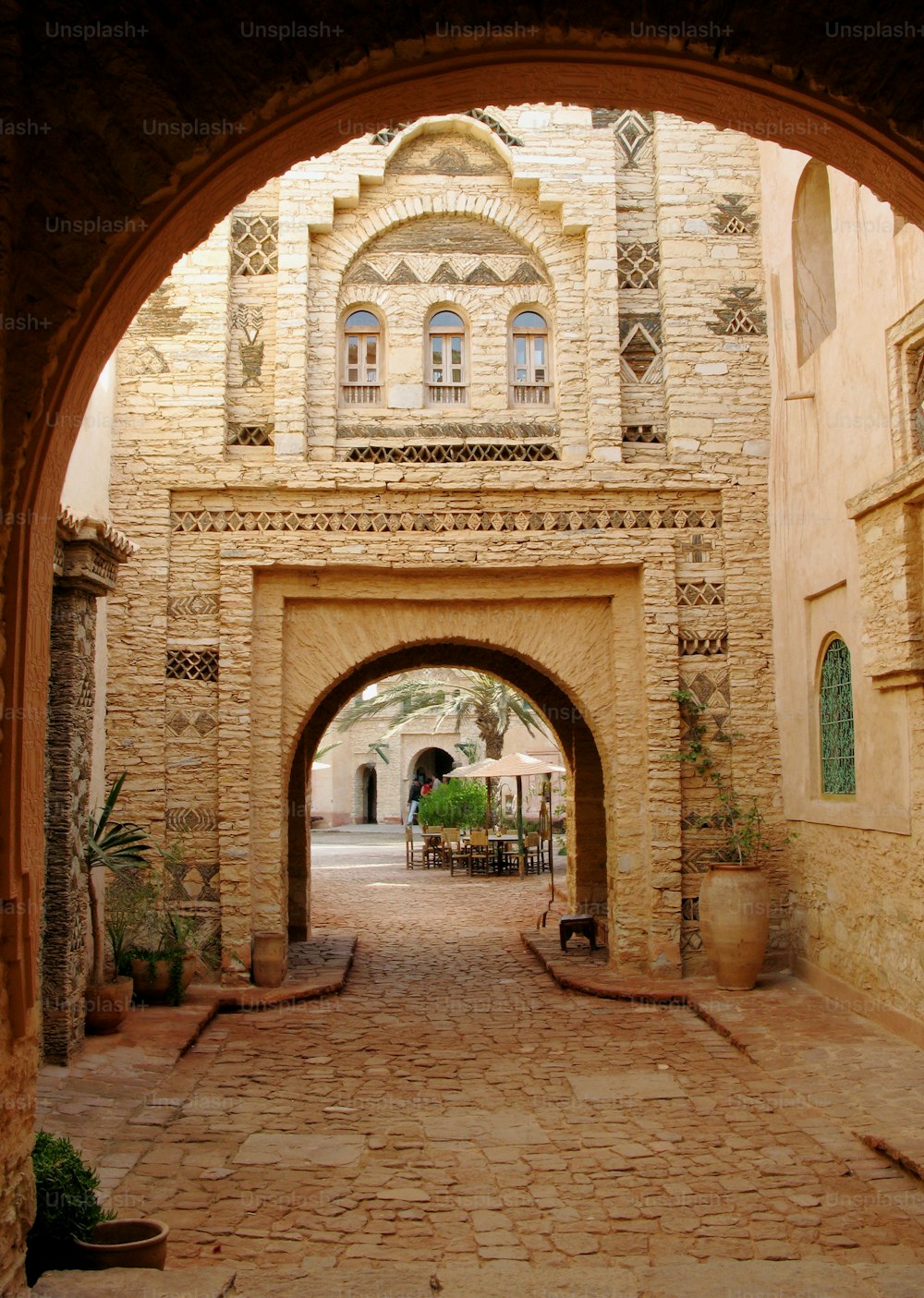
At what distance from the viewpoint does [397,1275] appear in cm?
440

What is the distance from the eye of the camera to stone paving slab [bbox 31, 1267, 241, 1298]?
340 centimetres

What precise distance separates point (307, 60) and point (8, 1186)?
3.25m

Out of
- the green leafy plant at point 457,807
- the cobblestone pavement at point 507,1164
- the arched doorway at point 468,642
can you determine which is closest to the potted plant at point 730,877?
the arched doorway at point 468,642

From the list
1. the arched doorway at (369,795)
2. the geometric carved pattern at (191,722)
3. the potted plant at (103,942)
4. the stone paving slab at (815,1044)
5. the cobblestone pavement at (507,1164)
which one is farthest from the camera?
the arched doorway at (369,795)

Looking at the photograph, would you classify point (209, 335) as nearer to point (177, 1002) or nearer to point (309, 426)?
point (309, 426)

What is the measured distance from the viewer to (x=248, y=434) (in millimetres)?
10680

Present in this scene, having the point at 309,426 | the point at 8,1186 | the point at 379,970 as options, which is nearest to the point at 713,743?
the point at 379,970

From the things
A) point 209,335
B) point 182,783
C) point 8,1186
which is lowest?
point 8,1186

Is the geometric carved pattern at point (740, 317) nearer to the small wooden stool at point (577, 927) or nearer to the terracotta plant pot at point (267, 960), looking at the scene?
the small wooden stool at point (577, 927)

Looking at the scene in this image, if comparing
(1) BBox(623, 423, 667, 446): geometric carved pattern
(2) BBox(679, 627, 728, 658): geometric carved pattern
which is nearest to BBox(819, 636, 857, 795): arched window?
(2) BBox(679, 627, 728, 658): geometric carved pattern

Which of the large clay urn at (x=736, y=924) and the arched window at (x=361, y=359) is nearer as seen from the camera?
the large clay urn at (x=736, y=924)

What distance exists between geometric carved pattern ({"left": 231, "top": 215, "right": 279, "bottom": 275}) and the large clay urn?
7.06m

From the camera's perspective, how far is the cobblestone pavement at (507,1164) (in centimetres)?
451

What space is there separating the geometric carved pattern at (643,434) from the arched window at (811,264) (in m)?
1.45
